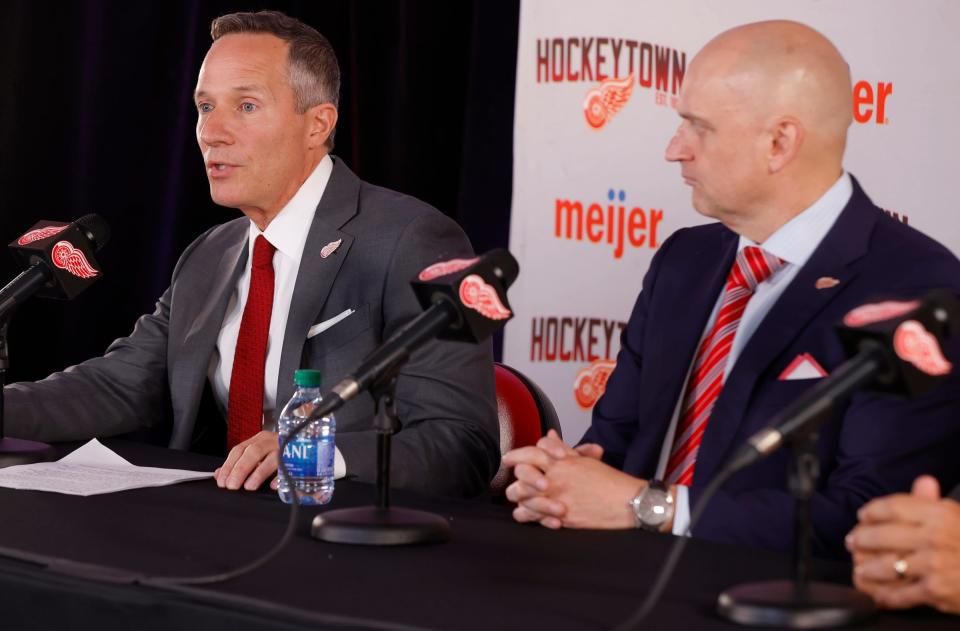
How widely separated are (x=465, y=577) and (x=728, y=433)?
72 centimetres

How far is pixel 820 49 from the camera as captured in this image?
2.22 meters

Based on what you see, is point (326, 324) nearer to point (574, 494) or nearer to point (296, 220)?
A: point (296, 220)

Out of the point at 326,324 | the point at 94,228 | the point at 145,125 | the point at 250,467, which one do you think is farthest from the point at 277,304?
the point at 145,125

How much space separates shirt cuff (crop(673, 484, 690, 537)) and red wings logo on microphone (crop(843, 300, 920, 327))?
1.98ft

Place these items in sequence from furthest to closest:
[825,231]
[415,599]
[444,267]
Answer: [825,231] → [444,267] → [415,599]

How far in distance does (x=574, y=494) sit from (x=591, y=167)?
1653mm

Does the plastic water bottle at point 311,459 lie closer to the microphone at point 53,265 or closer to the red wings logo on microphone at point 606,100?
the microphone at point 53,265

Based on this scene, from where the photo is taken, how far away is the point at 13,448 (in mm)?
2348

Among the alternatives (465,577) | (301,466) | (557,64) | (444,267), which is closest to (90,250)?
(301,466)

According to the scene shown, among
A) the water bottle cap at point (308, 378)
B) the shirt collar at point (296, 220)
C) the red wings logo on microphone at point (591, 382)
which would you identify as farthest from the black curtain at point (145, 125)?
the water bottle cap at point (308, 378)

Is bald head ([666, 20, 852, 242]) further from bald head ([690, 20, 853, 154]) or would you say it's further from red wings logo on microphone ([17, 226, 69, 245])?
red wings logo on microphone ([17, 226, 69, 245])

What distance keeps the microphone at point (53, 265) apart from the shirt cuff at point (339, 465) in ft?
1.75

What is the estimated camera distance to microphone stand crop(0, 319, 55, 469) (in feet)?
7.49

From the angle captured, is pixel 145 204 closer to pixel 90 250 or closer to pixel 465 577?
pixel 90 250
